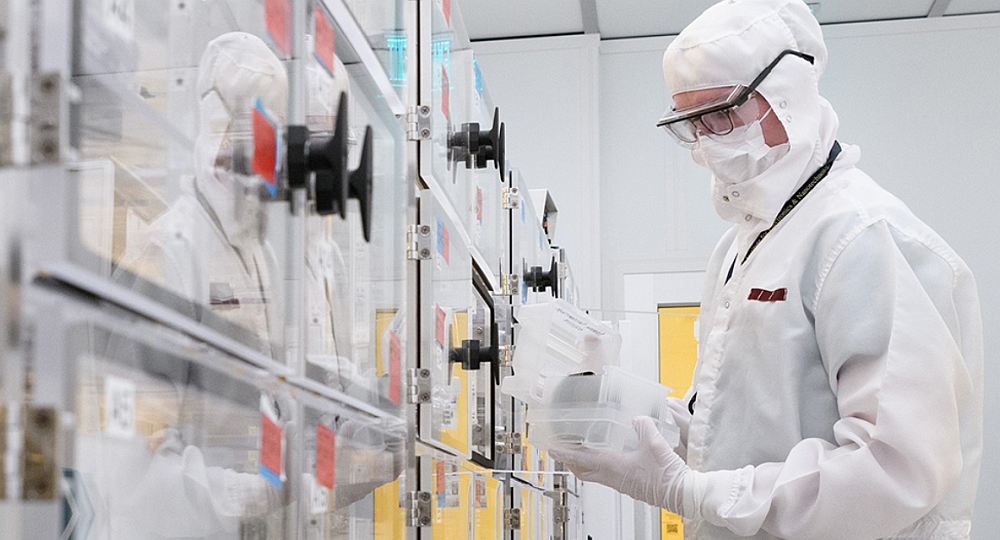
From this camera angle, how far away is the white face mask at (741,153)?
1720 millimetres

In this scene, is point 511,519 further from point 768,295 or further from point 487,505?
point 768,295

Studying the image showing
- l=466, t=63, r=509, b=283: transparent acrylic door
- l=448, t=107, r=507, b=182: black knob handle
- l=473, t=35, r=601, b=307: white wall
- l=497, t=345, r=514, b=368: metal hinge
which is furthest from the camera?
l=473, t=35, r=601, b=307: white wall

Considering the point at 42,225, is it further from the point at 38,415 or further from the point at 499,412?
the point at 499,412

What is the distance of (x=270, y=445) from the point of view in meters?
0.85

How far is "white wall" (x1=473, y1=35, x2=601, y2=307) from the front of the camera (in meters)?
5.42

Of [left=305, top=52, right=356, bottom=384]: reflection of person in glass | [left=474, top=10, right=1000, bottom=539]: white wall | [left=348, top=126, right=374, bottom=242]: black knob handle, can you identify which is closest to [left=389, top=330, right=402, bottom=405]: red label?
[left=305, top=52, right=356, bottom=384]: reflection of person in glass

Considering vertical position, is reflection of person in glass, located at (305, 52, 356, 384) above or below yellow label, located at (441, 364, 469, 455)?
above

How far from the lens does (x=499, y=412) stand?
2.45m

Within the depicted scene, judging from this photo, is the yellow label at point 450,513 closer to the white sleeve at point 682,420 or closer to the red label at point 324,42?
the white sleeve at point 682,420

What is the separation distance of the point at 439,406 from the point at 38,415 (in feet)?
3.82

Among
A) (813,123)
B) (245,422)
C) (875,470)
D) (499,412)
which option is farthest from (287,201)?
(499,412)

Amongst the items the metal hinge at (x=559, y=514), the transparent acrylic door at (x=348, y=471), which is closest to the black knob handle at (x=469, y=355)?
the transparent acrylic door at (x=348, y=471)

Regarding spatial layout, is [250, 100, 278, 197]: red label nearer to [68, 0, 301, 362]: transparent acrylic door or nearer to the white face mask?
[68, 0, 301, 362]: transparent acrylic door

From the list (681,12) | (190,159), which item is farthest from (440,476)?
(681,12)
